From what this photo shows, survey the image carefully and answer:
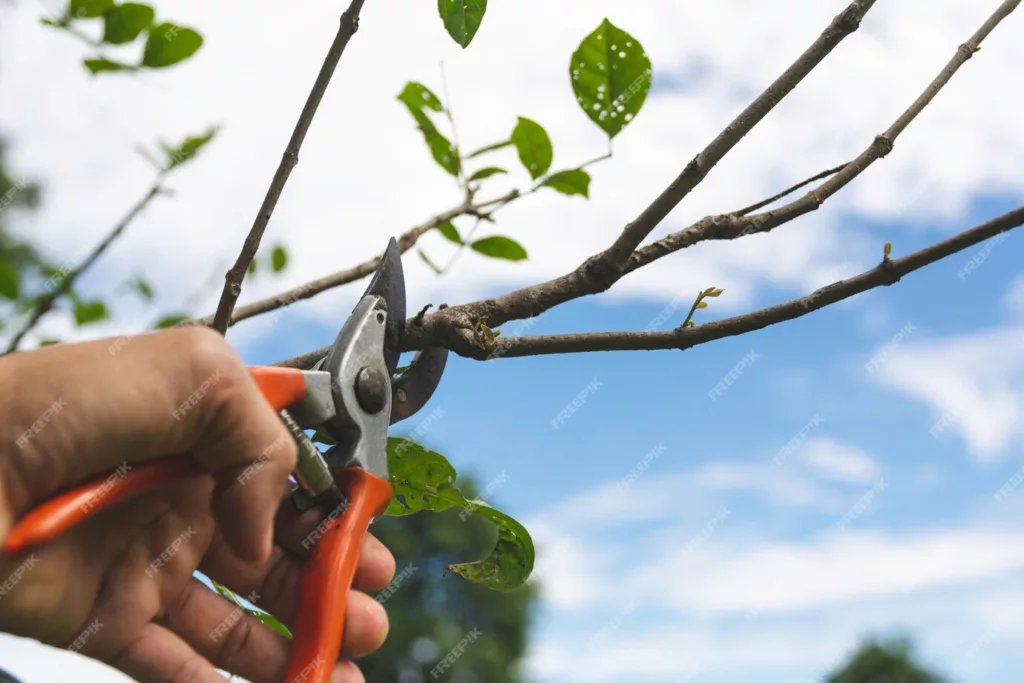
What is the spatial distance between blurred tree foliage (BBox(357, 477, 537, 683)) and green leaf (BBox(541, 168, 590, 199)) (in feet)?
91.6

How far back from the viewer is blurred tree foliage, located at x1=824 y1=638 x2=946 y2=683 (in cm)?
3422

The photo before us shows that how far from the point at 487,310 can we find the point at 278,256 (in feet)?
5.35

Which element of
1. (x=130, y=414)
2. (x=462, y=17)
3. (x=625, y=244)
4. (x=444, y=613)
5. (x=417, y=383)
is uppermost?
(x=462, y=17)

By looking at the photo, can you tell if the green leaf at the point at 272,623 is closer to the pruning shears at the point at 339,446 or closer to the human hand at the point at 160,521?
the human hand at the point at 160,521

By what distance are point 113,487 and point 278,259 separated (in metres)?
2.04

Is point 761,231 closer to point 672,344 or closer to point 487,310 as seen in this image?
point 672,344

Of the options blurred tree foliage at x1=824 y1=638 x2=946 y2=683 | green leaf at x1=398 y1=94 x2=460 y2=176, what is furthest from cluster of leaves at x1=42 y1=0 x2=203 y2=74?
blurred tree foliage at x1=824 y1=638 x2=946 y2=683

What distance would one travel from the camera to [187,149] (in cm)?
259

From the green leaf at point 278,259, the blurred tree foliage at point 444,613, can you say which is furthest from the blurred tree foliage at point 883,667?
the green leaf at point 278,259

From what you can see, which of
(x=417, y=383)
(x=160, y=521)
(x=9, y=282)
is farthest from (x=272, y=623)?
(x=9, y=282)

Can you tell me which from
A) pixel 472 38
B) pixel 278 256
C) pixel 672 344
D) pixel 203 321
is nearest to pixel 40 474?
pixel 203 321

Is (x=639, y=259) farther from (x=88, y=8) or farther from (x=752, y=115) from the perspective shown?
(x=88, y=8)

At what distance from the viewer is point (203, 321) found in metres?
2.29

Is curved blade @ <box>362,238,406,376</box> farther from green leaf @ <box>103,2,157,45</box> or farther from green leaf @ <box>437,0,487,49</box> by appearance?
green leaf @ <box>103,2,157,45</box>
